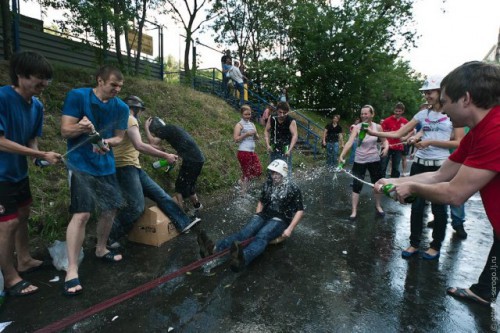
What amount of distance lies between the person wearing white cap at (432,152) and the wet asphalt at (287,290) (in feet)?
0.70

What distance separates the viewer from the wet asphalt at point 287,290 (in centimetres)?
255

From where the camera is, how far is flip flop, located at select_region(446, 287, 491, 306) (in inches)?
114

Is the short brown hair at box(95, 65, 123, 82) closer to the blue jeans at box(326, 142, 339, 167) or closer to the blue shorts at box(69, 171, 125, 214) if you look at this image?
the blue shorts at box(69, 171, 125, 214)

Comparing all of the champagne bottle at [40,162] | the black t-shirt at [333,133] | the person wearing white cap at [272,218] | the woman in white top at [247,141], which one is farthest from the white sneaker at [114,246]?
the black t-shirt at [333,133]

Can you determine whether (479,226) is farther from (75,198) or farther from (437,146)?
(75,198)

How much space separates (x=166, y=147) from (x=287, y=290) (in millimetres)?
5266

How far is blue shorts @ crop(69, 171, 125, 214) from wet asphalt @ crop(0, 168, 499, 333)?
76cm

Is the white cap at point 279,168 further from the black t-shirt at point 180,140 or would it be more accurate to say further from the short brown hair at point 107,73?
the short brown hair at point 107,73

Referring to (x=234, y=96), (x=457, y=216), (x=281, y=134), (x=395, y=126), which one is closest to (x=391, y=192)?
(x=457, y=216)

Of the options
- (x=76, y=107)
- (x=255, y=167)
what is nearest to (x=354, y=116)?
(x=255, y=167)

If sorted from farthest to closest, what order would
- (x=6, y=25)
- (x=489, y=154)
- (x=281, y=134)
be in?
(x=6, y=25) → (x=281, y=134) → (x=489, y=154)

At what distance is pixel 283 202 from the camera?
4.00 m

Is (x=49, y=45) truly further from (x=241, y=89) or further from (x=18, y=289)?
(x=18, y=289)

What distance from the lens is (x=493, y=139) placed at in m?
1.81
